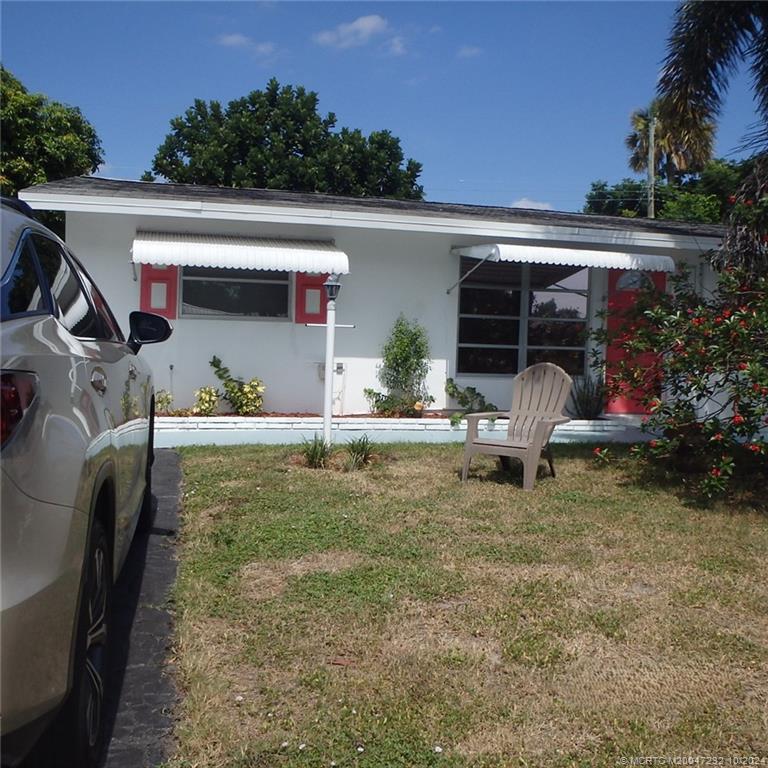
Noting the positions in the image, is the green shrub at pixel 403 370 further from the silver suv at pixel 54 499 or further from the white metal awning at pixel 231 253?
the silver suv at pixel 54 499

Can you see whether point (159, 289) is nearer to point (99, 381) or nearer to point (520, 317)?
point (520, 317)

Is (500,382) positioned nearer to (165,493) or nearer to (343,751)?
(165,493)

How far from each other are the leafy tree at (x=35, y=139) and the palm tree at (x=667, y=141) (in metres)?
13.6

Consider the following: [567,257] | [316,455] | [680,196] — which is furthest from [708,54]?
[680,196]

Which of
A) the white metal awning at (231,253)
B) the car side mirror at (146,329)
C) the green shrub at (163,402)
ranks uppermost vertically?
the white metal awning at (231,253)

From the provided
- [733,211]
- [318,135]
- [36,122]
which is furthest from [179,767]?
[318,135]

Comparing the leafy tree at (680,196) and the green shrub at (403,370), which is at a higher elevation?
the leafy tree at (680,196)

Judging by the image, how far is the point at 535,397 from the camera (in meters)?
7.83

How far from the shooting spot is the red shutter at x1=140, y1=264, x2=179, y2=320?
395 inches

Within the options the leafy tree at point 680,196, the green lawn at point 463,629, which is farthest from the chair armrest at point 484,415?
the leafy tree at point 680,196

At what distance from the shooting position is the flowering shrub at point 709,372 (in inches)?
240

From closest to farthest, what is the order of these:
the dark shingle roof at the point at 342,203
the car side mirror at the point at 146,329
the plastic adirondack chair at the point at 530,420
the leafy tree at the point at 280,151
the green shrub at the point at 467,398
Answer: the car side mirror at the point at 146,329, the plastic adirondack chair at the point at 530,420, the dark shingle roof at the point at 342,203, the green shrub at the point at 467,398, the leafy tree at the point at 280,151

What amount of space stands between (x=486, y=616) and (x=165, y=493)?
11.3ft

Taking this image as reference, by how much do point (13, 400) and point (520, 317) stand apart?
403 inches
